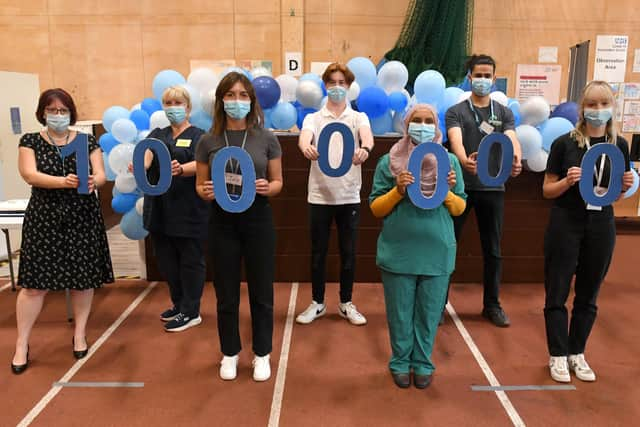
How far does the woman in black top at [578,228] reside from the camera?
230cm

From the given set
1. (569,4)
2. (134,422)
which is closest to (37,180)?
(134,422)

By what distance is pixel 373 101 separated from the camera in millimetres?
3588

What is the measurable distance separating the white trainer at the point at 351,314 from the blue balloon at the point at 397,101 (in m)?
1.49

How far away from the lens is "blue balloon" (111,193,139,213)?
3.59 meters

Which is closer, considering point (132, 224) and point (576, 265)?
point (576, 265)

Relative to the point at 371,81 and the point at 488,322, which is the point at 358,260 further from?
the point at 371,81

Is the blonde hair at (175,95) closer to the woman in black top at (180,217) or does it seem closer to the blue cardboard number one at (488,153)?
the woman in black top at (180,217)

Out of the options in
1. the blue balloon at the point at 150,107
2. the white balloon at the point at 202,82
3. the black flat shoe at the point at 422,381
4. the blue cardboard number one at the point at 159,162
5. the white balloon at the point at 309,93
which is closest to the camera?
the black flat shoe at the point at 422,381

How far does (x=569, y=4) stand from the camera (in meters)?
6.27

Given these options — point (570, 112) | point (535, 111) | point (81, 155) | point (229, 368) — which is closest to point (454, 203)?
point (229, 368)

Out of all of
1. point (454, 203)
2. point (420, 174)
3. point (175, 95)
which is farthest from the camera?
point (175, 95)

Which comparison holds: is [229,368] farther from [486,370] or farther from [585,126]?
[585,126]

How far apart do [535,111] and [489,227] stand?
1.04m

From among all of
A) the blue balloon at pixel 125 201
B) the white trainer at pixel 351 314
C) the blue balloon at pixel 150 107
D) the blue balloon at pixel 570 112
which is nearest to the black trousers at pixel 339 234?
the white trainer at pixel 351 314
